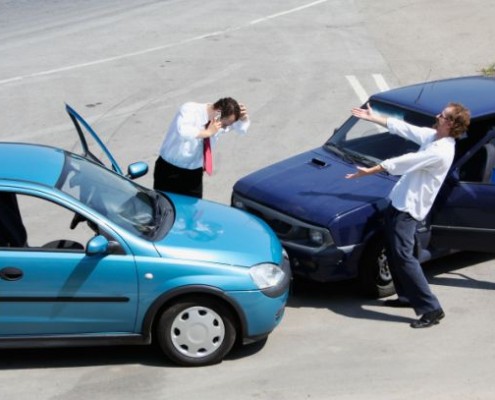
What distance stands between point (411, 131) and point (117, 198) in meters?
2.60

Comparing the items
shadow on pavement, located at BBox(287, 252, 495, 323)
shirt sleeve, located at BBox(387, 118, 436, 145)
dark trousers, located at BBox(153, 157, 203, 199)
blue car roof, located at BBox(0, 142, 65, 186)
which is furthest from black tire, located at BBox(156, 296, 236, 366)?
shirt sleeve, located at BBox(387, 118, 436, 145)

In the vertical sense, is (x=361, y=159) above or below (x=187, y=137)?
below

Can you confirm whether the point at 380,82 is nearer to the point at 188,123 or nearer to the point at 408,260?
the point at 188,123

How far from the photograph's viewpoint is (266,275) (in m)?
7.28

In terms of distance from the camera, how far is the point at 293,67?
16.9 metres

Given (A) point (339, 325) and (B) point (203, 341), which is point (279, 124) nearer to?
(A) point (339, 325)

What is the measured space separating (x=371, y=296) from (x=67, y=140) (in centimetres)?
583

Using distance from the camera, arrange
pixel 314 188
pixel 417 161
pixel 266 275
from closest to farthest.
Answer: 1. pixel 266 275
2. pixel 417 161
3. pixel 314 188

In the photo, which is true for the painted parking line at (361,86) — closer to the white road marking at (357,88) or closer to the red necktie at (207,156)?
the white road marking at (357,88)

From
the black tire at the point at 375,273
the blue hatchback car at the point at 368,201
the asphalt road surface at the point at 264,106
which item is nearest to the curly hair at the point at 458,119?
the blue hatchback car at the point at 368,201

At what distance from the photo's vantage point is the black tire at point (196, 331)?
23.3 feet

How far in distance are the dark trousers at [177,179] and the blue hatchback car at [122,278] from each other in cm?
159

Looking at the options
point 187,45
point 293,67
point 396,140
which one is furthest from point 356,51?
point 396,140

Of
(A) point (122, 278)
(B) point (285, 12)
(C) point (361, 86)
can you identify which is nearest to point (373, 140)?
(A) point (122, 278)
